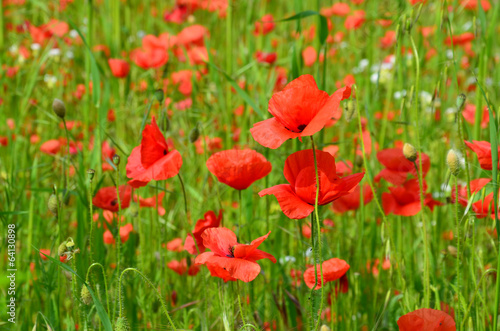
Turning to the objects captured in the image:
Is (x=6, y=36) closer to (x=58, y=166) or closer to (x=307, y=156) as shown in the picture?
(x=58, y=166)

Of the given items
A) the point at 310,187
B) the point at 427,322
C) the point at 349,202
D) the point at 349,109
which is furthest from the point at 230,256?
the point at 349,202

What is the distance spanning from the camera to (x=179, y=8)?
3.44 m

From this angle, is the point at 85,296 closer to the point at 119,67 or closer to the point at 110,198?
the point at 110,198

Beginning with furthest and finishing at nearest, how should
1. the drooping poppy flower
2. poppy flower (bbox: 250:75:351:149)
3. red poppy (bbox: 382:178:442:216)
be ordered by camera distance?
1. red poppy (bbox: 382:178:442:216)
2. the drooping poppy flower
3. poppy flower (bbox: 250:75:351:149)

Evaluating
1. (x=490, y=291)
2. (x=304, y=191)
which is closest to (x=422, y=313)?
(x=304, y=191)

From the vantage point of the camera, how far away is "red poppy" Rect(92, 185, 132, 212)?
4.75 feet

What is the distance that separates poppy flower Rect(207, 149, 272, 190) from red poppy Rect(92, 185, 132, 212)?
378 mm

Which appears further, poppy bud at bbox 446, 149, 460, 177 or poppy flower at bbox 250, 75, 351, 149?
poppy bud at bbox 446, 149, 460, 177

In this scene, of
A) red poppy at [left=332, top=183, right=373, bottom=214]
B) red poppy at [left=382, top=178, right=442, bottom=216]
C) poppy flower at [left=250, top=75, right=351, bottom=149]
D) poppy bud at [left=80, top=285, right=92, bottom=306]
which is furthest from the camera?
red poppy at [left=332, top=183, right=373, bottom=214]

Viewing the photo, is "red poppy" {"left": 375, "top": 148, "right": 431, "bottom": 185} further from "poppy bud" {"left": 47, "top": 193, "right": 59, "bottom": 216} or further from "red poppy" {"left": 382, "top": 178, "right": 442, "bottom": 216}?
"poppy bud" {"left": 47, "top": 193, "right": 59, "bottom": 216}

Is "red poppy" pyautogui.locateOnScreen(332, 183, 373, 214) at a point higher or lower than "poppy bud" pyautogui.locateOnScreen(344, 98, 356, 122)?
lower

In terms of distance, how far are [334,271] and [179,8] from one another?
264cm

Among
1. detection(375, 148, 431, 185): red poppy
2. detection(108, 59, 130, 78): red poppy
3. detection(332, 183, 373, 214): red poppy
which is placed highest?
detection(108, 59, 130, 78): red poppy

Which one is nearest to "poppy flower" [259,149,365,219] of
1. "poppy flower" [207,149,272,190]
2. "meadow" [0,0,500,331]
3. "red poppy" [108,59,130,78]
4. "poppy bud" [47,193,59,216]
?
"meadow" [0,0,500,331]
